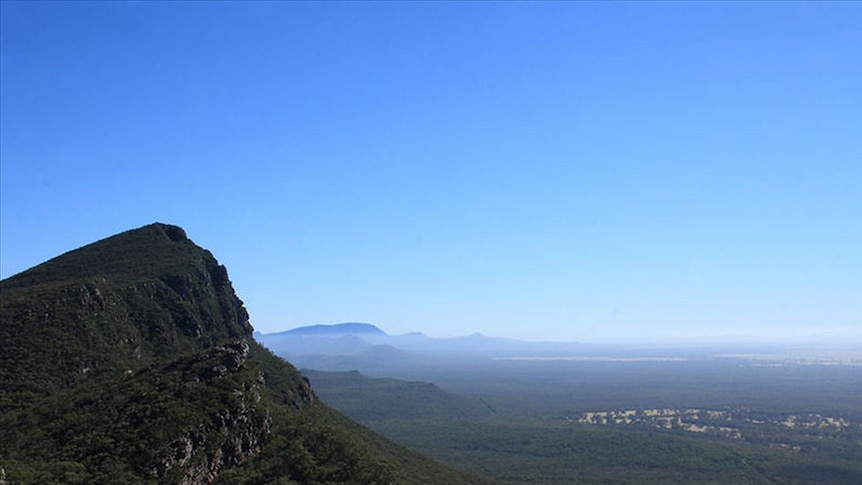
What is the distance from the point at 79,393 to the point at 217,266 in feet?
163

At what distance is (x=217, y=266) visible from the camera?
104m

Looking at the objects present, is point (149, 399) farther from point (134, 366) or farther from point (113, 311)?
point (113, 311)

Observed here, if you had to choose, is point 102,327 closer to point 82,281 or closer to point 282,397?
point 82,281

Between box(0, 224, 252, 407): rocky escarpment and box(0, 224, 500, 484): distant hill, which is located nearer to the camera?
box(0, 224, 500, 484): distant hill

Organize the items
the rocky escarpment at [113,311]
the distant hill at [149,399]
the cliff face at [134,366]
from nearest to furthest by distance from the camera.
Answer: the distant hill at [149,399], the cliff face at [134,366], the rocky escarpment at [113,311]

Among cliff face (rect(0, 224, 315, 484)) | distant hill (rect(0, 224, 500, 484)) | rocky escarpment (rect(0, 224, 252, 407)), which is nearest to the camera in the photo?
distant hill (rect(0, 224, 500, 484))

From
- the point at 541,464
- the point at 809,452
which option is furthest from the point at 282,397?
the point at 809,452

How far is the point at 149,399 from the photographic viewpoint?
1938 inches

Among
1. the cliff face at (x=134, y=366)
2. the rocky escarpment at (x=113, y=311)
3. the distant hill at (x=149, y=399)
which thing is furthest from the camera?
the rocky escarpment at (x=113, y=311)

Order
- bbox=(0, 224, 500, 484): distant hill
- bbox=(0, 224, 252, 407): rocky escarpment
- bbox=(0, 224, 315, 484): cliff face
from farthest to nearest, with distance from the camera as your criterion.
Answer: bbox=(0, 224, 252, 407): rocky escarpment
bbox=(0, 224, 315, 484): cliff face
bbox=(0, 224, 500, 484): distant hill

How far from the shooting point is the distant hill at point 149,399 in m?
44.2

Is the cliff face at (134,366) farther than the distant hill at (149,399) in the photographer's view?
Yes

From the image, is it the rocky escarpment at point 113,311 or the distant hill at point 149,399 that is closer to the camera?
the distant hill at point 149,399

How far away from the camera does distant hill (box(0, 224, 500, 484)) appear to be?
44.2 m
